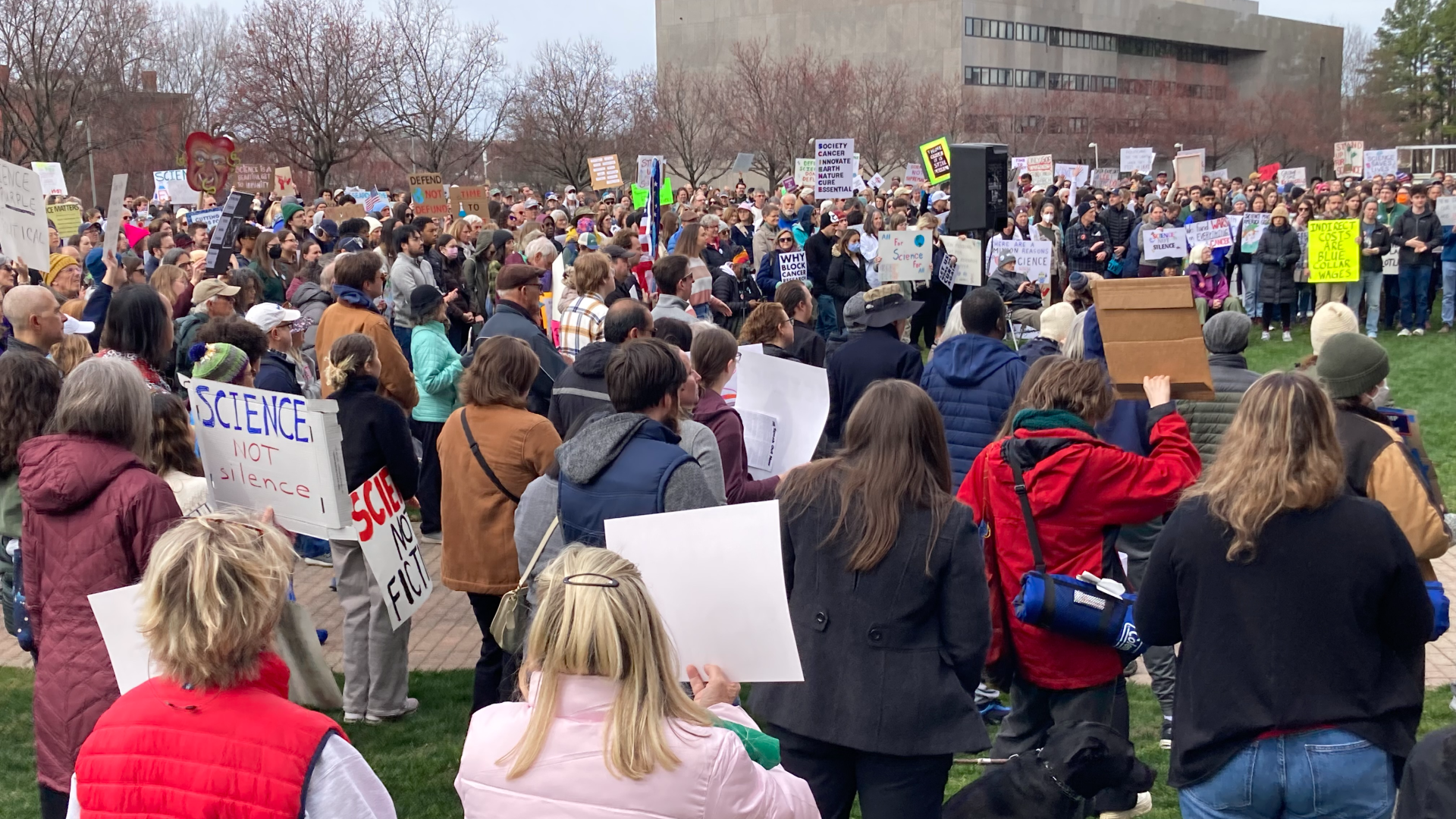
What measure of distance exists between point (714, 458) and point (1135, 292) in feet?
5.95

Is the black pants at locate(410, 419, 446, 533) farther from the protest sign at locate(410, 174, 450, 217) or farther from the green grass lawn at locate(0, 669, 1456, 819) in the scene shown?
the protest sign at locate(410, 174, 450, 217)

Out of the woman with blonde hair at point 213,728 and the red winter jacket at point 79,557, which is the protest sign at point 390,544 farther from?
the woman with blonde hair at point 213,728

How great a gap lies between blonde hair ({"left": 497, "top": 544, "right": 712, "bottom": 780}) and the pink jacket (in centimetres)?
2

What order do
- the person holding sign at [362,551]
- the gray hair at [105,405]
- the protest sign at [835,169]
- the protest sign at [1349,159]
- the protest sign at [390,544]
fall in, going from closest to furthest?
the gray hair at [105,405] < the protest sign at [390,544] < the person holding sign at [362,551] < the protest sign at [835,169] < the protest sign at [1349,159]

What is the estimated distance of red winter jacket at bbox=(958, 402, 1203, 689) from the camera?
14.4 feet

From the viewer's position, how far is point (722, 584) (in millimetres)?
3361

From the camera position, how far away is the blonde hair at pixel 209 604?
2.68 meters

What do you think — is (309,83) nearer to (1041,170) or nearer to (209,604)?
(1041,170)

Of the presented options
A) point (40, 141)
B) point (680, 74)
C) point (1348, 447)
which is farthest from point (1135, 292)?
point (680, 74)

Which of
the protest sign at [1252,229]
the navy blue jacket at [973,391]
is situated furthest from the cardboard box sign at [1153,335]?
the protest sign at [1252,229]

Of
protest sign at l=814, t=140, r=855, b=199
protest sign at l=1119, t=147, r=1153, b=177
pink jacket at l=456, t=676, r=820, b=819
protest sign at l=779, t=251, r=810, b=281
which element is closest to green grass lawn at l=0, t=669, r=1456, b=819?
pink jacket at l=456, t=676, r=820, b=819

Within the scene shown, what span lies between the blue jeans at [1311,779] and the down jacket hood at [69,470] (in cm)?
333

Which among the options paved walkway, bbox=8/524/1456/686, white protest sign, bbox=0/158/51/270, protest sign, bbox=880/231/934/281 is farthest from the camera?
protest sign, bbox=880/231/934/281

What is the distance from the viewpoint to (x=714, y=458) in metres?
4.72
